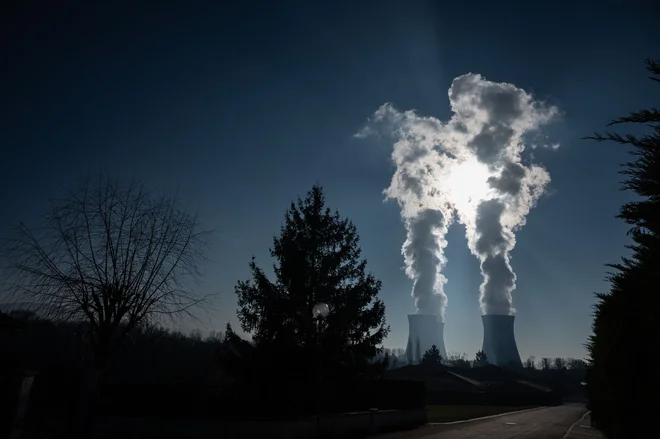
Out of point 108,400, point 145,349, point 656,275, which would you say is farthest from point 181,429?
point 145,349

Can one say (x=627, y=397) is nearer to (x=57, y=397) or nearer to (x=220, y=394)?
(x=220, y=394)

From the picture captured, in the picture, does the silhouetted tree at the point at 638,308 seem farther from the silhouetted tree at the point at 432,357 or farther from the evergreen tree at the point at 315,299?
the silhouetted tree at the point at 432,357

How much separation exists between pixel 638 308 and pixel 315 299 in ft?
55.3

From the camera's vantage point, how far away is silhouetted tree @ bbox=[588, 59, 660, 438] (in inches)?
155

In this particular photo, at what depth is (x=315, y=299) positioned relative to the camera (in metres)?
21.3

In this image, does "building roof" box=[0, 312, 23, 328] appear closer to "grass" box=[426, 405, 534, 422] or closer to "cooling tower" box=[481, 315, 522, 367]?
"grass" box=[426, 405, 534, 422]

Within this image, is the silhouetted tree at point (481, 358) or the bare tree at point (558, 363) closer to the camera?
the silhouetted tree at point (481, 358)

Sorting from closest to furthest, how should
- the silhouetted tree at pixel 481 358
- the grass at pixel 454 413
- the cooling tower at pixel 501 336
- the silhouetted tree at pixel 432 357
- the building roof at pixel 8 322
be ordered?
the building roof at pixel 8 322, the grass at pixel 454 413, the cooling tower at pixel 501 336, the silhouetted tree at pixel 432 357, the silhouetted tree at pixel 481 358

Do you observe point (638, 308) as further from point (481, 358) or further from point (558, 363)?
point (558, 363)

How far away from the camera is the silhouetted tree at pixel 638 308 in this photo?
3.95m

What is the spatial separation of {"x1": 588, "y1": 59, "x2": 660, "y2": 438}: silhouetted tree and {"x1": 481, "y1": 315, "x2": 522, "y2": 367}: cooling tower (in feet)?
262

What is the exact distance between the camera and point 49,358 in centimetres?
2117

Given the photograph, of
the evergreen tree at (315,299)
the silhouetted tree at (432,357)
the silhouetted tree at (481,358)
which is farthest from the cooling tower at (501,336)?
the evergreen tree at (315,299)

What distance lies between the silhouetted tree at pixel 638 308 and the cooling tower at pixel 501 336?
7977 centimetres
